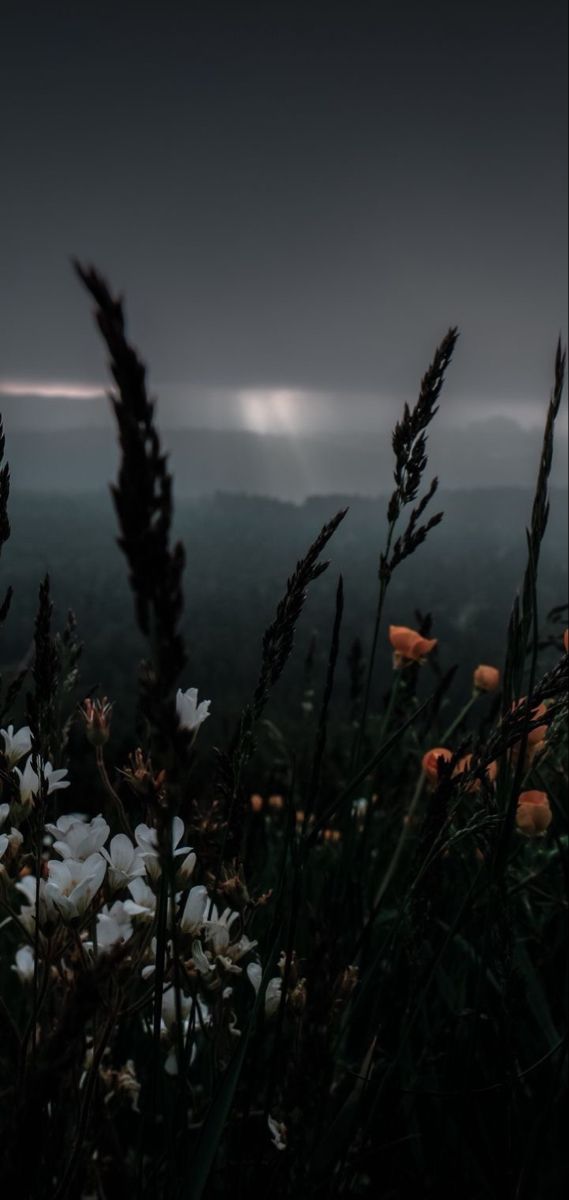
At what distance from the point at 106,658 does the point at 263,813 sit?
360ft

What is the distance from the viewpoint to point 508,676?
1055 millimetres

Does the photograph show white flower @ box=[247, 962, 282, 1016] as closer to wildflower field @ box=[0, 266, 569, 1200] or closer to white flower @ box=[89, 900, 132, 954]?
wildflower field @ box=[0, 266, 569, 1200]

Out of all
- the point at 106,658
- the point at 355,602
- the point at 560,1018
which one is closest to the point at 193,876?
the point at 560,1018

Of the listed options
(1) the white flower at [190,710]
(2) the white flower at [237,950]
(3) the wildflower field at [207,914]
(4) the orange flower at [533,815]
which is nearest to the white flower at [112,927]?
(3) the wildflower field at [207,914]

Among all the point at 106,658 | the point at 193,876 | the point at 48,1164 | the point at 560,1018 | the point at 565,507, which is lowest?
the point at 560,1018

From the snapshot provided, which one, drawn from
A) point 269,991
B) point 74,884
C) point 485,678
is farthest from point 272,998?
point 485,678

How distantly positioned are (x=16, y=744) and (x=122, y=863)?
0.33 metres

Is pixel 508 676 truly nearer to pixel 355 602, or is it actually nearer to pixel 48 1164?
pixel 48 1164

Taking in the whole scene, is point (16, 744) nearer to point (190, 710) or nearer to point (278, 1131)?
point (190, 710)

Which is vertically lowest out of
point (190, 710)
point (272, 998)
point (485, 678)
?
point (272, 998)

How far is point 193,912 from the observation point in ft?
3.33

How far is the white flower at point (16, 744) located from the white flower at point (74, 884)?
28 centimetres

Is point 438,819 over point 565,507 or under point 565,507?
under

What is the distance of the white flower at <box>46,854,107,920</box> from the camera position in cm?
87
